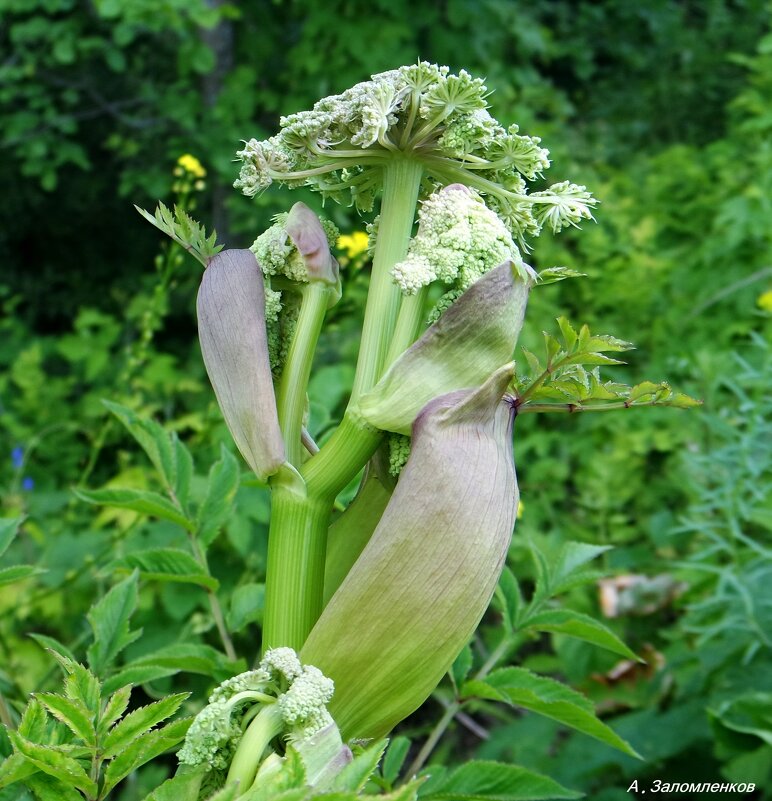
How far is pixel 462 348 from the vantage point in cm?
51

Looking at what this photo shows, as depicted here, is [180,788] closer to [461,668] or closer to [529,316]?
[461,668]

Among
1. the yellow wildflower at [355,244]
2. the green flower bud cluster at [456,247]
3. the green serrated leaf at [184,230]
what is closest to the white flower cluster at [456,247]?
the green flower bud cluster at [456,247]

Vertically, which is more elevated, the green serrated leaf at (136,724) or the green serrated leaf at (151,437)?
the green serrated leaf at (151,437)

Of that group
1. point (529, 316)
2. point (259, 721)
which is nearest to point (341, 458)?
point (259, 721)

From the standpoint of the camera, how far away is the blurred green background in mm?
1278

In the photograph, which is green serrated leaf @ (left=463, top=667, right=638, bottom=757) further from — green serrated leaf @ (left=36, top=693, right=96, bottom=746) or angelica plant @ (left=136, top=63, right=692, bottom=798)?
green serrated leaf @ (left=36, top=693, right=96, bottom=746)

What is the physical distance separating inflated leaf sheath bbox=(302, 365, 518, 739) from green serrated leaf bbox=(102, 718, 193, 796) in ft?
0.28

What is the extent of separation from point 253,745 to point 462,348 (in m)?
0.25

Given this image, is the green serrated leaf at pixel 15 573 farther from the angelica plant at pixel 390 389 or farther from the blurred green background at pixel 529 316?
the angelica plant at pixel 390 389

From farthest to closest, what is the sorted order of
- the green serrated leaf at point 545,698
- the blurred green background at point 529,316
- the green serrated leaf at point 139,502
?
the blurred green background at point 529,316 < the green serrated leaf at point 139,502 < the green serrated leaf at point 545,698

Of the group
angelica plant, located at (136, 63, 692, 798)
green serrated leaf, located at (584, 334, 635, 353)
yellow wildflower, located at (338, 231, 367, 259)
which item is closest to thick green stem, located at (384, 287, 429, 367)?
angelica plant, located at (136, 63, 692, 798)

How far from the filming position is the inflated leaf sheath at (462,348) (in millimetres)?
507

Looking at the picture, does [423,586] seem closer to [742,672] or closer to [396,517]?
[396,517]

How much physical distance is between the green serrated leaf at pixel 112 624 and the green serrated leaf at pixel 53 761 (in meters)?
0.23
